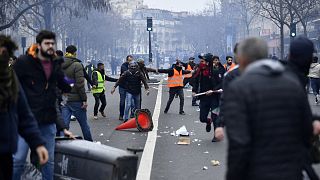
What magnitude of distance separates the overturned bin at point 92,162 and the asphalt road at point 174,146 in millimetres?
2540

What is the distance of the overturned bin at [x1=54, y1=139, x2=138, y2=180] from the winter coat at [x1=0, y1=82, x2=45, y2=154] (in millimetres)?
1585

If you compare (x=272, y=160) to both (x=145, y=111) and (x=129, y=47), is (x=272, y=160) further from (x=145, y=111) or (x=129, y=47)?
(x=129, y=47)

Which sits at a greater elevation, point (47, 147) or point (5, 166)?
point (5, 166)

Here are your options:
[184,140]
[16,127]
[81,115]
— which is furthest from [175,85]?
[16,127]

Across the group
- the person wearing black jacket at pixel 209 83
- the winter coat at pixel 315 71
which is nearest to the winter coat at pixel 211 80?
the person wearing black jacket at pixel 209 83

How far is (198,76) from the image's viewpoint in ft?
56.0

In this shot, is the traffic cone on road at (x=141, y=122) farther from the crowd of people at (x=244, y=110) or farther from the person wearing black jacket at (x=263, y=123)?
the person wearing black jacket at (x=263, y=123)

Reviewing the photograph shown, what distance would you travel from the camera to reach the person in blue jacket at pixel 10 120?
6057mm

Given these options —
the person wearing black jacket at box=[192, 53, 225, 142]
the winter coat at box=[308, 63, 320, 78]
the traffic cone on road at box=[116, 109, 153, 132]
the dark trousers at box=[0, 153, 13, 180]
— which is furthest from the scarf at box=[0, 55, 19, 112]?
the winter coat at box=[308, 63, 320, 78]

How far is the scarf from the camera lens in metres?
6.02

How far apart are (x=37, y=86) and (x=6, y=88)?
2.02m

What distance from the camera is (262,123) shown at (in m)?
5.02

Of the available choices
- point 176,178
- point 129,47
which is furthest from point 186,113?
point 129,47

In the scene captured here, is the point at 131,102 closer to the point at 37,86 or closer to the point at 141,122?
the point at 141,122
